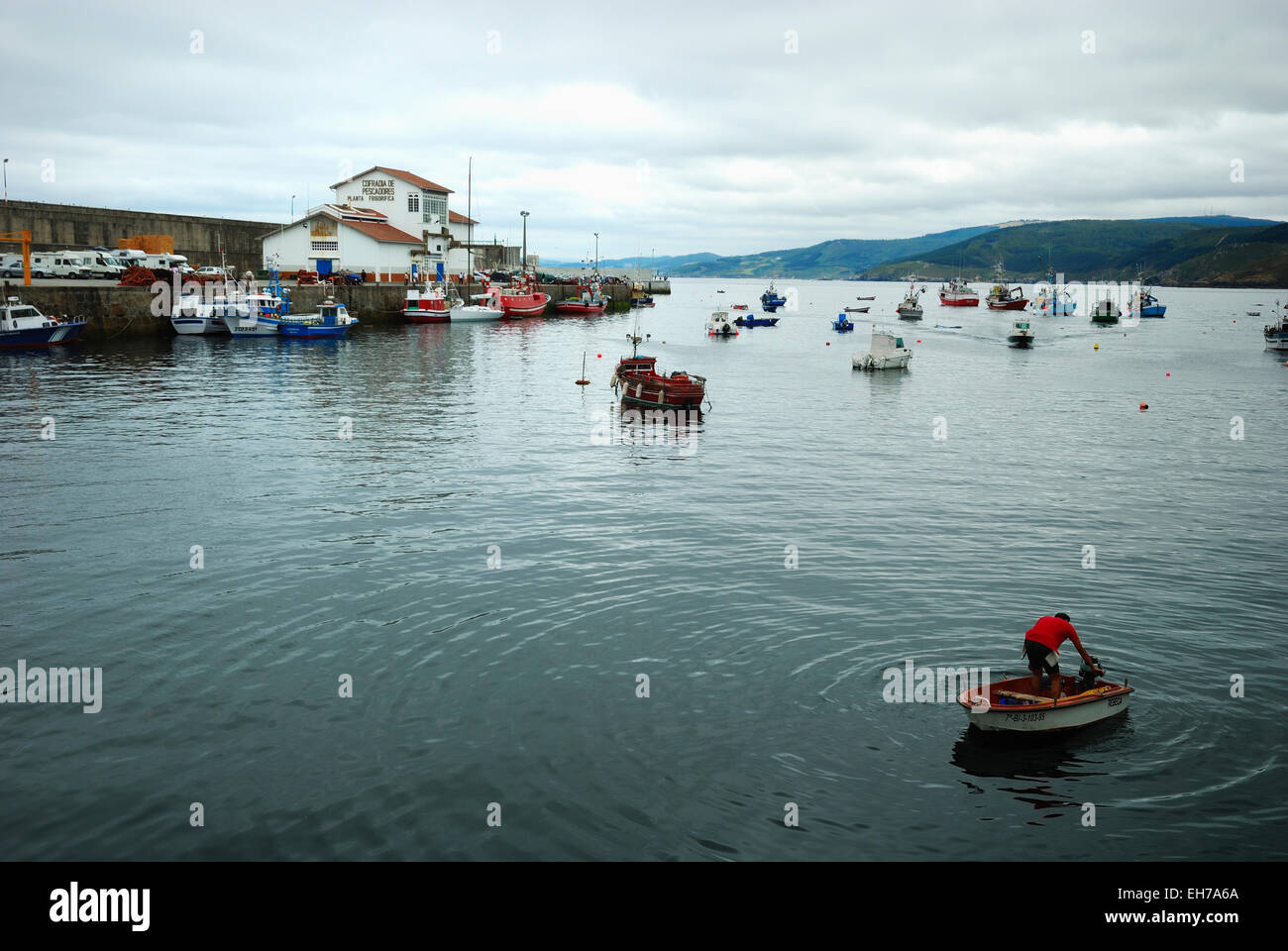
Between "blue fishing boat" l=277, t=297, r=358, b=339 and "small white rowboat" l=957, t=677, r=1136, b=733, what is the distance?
252 ft

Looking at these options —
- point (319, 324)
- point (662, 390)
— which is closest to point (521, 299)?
point (319, 324)

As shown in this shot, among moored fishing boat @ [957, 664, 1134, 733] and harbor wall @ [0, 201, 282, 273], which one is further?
harbor wall @ [0, 201, 282, 273]

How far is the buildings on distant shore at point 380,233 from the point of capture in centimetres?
10431

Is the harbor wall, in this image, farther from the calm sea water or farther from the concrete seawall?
the calm sea water

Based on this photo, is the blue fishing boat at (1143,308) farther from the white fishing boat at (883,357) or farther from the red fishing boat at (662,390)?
the red fishing boat at (662,390)

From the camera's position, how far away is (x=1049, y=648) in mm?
15172

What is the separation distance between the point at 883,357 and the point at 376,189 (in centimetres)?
7073

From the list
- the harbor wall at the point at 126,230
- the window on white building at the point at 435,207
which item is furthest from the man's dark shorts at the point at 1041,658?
the window on white building at the point at 435,207

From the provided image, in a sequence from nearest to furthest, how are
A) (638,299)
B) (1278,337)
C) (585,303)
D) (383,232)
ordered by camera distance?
(1278,337)
(383,232)
(585,303)
(638,299)

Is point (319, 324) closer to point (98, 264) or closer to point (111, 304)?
point (111, 304)

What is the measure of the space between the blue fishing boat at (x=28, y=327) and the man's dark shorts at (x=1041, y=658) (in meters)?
69.8

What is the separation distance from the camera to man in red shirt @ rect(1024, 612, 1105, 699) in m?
15.2

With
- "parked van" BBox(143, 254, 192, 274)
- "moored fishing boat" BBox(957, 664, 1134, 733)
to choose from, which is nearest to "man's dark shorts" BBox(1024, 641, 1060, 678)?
"moored fishing boat" BBox(957, 664, 1134, 733)
